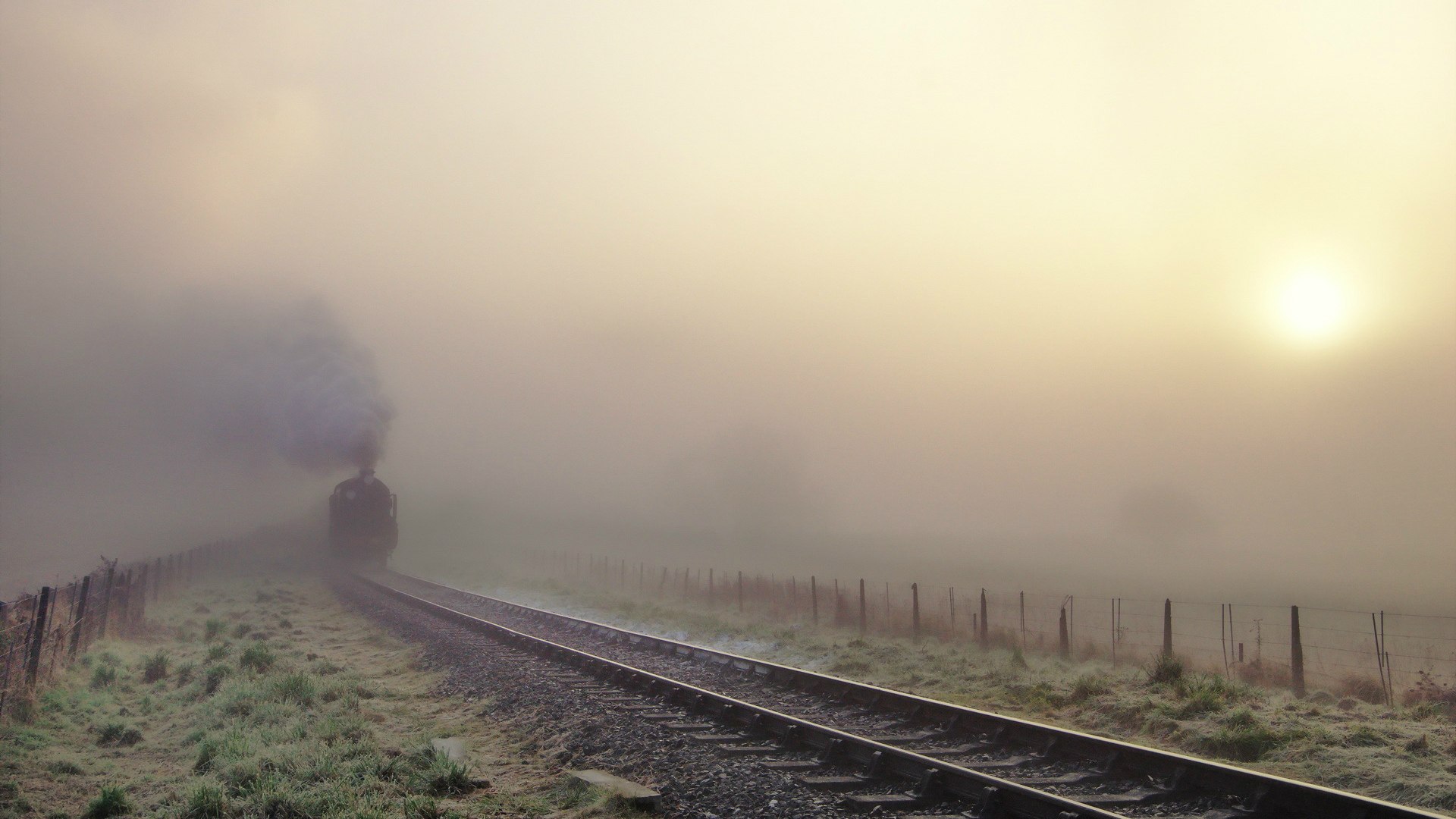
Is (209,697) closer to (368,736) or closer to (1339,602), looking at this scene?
(368,736)

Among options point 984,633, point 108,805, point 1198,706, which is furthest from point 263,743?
point 984,633

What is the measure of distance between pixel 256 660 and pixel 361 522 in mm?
32251

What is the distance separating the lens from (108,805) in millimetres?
8289

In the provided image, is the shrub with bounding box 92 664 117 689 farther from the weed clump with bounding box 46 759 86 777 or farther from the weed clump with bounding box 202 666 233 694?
the weed clump with bounding box 46 759 86 777

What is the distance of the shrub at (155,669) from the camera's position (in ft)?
54.4

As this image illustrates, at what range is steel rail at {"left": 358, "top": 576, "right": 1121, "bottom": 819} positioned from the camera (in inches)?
271

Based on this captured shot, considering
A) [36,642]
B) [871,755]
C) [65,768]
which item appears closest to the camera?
[871,755]

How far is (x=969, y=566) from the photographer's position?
2211 inches

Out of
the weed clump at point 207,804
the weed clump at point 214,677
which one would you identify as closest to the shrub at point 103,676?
the weed clump at point 214,677

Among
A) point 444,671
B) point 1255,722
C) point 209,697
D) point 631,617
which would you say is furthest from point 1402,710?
point 631,617

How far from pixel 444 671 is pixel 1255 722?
42.8 feet

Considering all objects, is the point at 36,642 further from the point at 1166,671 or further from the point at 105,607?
the point at 1166,671

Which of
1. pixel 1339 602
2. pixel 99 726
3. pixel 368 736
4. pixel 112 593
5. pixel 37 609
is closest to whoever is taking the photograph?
pixel 368 736

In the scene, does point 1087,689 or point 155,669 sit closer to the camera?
point 1087,689
